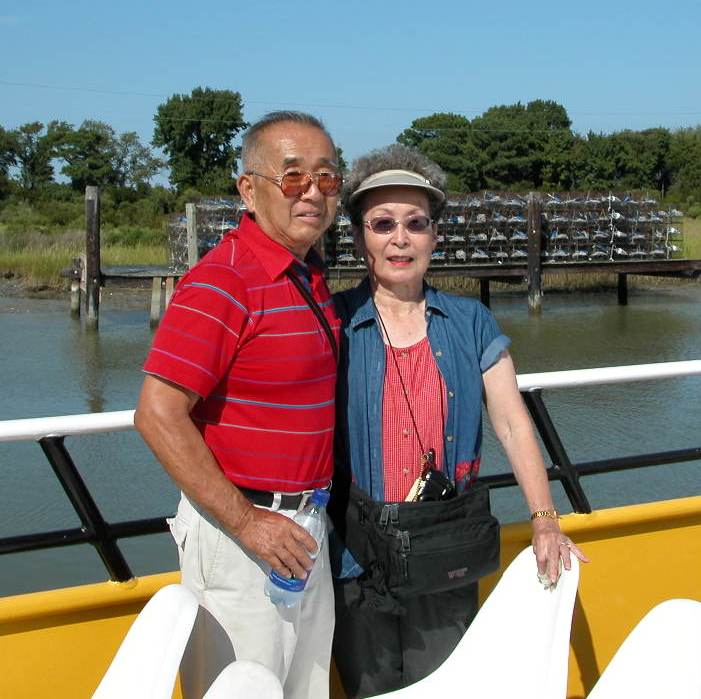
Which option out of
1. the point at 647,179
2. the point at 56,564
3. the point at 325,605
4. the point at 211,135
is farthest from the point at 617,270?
the point at 211,135

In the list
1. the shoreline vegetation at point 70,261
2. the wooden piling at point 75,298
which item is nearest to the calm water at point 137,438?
the wooden piling at point 75,298

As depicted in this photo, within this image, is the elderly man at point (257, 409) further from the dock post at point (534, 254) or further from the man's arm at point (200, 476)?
the dock post at point (534, 254)

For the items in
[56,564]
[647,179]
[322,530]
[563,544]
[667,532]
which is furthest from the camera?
[647,179]

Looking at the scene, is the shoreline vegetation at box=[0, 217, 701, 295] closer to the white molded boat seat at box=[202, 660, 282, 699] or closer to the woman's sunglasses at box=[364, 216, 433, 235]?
the woman's sunglasses at box=[364, 216, 433, 235]

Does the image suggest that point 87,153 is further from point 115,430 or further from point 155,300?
point 115,430

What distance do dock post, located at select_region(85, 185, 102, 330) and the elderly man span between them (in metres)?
15.7

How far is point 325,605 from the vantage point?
2061 mm

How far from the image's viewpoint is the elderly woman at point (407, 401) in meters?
2.16

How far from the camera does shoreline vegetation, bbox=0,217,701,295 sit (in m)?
22.1

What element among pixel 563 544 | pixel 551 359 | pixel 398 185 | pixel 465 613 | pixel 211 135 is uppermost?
pixel 211 135

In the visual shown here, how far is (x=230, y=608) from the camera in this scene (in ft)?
6.39

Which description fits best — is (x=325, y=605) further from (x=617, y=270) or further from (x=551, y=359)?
(x=617, y=270)

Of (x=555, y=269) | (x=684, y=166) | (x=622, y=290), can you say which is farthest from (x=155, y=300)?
(x=684, y=166)

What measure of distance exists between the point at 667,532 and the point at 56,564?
218 cm
